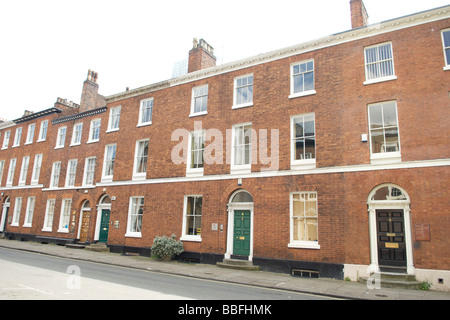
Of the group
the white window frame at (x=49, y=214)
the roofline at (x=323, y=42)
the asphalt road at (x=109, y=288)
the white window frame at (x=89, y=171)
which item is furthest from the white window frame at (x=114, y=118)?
the asphalt road at (x=109, y=288)

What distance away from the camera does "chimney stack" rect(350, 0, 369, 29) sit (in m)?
15.7

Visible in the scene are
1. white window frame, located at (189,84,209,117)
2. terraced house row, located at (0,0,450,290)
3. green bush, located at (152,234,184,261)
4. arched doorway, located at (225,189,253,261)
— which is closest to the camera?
terraced house row, located at (0,0,450,290)

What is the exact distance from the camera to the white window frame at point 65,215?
81.5 ft

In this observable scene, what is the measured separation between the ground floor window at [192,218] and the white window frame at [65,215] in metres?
12.1

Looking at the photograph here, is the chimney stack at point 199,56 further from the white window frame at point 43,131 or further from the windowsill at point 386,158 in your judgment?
the white window frame at point 43,131

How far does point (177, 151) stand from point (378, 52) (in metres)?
11.7

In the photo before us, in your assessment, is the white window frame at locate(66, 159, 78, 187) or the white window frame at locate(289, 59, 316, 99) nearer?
the white window frame at locate(289, 59, 316, 99)

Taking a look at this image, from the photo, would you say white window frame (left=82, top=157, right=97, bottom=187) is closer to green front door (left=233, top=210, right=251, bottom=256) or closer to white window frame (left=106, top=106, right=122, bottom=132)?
white window frame (left=106, top=106, right=122, bottom=132)

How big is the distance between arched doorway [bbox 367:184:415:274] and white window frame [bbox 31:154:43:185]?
28.0 meters

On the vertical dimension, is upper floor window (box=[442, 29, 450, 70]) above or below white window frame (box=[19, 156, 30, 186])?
above

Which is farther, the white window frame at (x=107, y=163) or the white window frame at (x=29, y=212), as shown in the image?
the white window frame at (x=29, y=212)

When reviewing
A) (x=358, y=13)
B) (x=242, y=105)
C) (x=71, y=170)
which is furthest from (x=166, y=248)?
(x=358, y=13)

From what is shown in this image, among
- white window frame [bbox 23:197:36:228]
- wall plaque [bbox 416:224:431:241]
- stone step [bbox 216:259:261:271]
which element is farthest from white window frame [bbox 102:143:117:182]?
wall plaque [bbox 416:224:431:241]

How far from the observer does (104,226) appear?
22.3 metres
